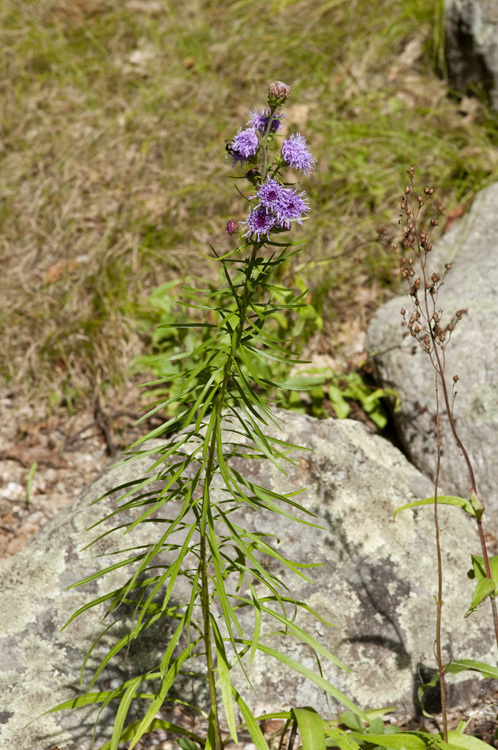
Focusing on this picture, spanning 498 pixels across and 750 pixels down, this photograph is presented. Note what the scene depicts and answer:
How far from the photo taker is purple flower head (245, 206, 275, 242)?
1.22m

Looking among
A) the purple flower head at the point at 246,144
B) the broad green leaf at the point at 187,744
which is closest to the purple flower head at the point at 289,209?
the purple flower head at the point at 246,144

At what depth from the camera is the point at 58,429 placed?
316 centimetres

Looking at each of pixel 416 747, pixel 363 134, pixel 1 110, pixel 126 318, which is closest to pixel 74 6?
pixel 1 110

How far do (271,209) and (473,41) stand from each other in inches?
132

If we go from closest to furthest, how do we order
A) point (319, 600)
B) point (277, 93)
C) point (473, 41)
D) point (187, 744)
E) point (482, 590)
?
point (277, 93)
point (482, 590)
point (187, 744)
point (319, 600)
point (473, 41)

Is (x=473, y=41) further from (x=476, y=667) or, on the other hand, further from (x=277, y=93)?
(x=476, y=667)

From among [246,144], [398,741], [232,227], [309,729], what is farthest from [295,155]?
[398,741]

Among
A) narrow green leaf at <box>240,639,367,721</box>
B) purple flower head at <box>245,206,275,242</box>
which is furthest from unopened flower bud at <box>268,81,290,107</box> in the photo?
narrow green leaf at <box>240,639,367,721</box>

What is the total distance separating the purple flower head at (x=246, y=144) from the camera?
125 centimetres

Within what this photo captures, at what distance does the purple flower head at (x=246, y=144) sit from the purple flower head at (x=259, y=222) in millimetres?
117

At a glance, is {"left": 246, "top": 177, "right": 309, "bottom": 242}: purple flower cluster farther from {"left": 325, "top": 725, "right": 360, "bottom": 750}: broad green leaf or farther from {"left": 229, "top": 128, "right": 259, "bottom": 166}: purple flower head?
{"left": 325, "top": 725, "right": 360, "bottom": 750}: broad green leaf

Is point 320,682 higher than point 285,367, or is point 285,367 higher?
point 285,367

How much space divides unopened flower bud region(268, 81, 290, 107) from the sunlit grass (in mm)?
1863

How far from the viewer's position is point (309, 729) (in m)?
1.46
